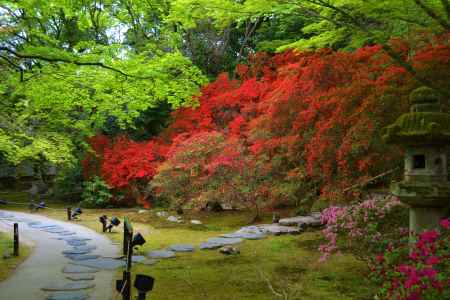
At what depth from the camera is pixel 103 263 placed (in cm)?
738

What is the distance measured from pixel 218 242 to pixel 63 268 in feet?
11.5

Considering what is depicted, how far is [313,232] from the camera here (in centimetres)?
1023

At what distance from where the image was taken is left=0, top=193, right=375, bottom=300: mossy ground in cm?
567

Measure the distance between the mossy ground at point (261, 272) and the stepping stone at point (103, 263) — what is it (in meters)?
0.38

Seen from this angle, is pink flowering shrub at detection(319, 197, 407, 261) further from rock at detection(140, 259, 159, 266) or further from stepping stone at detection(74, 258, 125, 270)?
stepping stone at detection(74, 258, 125, 270)

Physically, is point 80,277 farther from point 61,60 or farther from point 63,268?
point 61,60

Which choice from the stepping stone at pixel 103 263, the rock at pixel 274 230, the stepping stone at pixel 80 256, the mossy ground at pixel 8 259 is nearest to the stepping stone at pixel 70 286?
the stepping stone at pixel 103 263

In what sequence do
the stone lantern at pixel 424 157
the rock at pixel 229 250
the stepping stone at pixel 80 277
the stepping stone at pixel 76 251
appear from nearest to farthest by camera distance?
the stone lantern at pixel 424 157 < the stepping stone at pixel 80 277 < the rock at pixel 229 250 < the stepping stone at pixel 76 251

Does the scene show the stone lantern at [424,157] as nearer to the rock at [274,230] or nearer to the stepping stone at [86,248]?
the rock at [274,230]

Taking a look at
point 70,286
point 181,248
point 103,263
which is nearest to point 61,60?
point 70,286

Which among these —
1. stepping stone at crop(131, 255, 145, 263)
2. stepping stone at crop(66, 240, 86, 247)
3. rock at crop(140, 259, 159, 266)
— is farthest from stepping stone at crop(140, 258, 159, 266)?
stepping stone at crop(66, 240, 86, 247)

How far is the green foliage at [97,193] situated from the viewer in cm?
1780

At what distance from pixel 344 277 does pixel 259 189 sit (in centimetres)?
528

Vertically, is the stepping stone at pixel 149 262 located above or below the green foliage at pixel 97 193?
below
